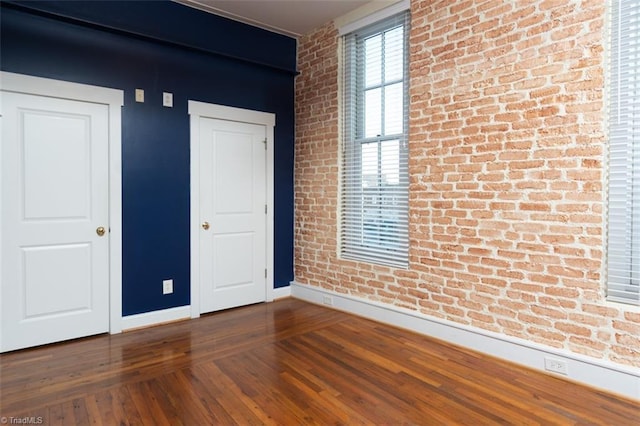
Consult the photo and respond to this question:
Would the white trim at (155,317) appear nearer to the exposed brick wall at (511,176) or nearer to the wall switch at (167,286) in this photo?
the wall switch at (167,286)

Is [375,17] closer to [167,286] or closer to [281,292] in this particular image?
[281,292]

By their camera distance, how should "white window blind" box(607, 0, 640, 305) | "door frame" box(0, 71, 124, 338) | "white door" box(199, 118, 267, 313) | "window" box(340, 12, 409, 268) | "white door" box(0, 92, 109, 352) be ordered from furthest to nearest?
1. "white door" box(199, 118, 267, 313)
2. "window" box(340, 12, 409, 268)
3. "door frame" box(0, 71, 124, 338)
4. "white door" box(0, 92, 109, 352)
5. "white window blind" box(607, 0, 640, 305)

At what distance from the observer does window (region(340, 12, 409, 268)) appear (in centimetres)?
388

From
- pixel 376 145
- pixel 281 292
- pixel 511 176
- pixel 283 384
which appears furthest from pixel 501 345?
pixel 281 292

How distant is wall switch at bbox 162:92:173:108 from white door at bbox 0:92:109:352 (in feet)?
1.79

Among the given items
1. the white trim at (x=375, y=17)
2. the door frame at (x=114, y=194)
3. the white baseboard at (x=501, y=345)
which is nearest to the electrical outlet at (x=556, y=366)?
the white baseboard at (x=501, y=345)

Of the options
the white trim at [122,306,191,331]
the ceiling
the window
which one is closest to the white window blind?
the window

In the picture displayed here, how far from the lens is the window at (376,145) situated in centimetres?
388

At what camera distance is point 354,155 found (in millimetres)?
4387

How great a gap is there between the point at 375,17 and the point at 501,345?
326cm

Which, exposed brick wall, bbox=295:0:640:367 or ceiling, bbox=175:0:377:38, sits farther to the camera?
ceiling, bbox=175:0:377:38

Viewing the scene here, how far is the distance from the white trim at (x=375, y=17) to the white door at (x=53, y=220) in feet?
8.47

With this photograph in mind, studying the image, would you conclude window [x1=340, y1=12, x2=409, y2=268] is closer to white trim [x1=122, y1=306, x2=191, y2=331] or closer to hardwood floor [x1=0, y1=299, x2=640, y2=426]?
hardwood floor [x1=0, y1=299, x2=640, y2=426]

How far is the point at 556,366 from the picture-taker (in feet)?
9.04
